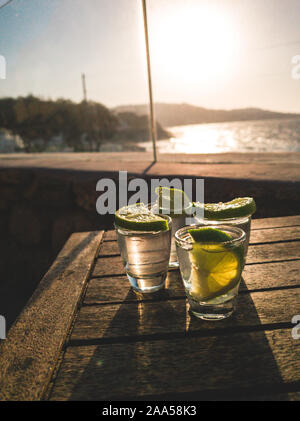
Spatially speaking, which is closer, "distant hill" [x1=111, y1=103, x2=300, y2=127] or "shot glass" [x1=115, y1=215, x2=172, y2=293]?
"shot glass" [x1=115, y1=215, x2=172, y2=293]

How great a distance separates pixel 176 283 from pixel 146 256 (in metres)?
0.16

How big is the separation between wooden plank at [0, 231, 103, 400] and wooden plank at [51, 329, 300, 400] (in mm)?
40

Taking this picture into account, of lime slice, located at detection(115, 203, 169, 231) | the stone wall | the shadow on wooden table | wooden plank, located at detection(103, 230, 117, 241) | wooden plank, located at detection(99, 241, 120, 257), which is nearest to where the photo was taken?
the shadow on wooden table

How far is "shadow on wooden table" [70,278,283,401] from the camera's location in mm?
554

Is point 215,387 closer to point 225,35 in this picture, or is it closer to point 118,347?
point 118,347

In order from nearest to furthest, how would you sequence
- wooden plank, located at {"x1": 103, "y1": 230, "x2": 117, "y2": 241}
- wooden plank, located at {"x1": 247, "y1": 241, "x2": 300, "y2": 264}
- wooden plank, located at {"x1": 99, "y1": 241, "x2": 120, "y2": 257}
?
1. wooden plank, located at {"x1": 247, "y1": 241, "x2": 300, "y2": 264}
2. wooden plank, located at {"x1": 99, "y1": 241, "x2": 120, "y2": 257}
3. wooden plank, located at {"x1": 103, "y1": 230, "x2": 117, "y2": 241}

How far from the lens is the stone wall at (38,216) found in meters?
3.04

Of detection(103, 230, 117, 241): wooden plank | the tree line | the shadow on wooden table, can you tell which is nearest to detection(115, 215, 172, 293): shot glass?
the shadow on wooden table

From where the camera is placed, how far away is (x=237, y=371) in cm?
59

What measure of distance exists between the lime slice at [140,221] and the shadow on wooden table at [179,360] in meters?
0.19

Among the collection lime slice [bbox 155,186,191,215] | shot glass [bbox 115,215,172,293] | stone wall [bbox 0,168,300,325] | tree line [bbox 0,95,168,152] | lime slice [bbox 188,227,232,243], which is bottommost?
stone wall [bbox 0,168,300,325]

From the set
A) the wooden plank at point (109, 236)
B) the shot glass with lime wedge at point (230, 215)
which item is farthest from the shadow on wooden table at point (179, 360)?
the wooden plank at point (109, 236)

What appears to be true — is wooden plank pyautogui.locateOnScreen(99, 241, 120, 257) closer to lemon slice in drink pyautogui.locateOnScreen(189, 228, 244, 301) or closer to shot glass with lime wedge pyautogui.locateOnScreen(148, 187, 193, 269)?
shot glass with lime wedge pyautogui.locateOnScreen(148, 187, 193, 269)
